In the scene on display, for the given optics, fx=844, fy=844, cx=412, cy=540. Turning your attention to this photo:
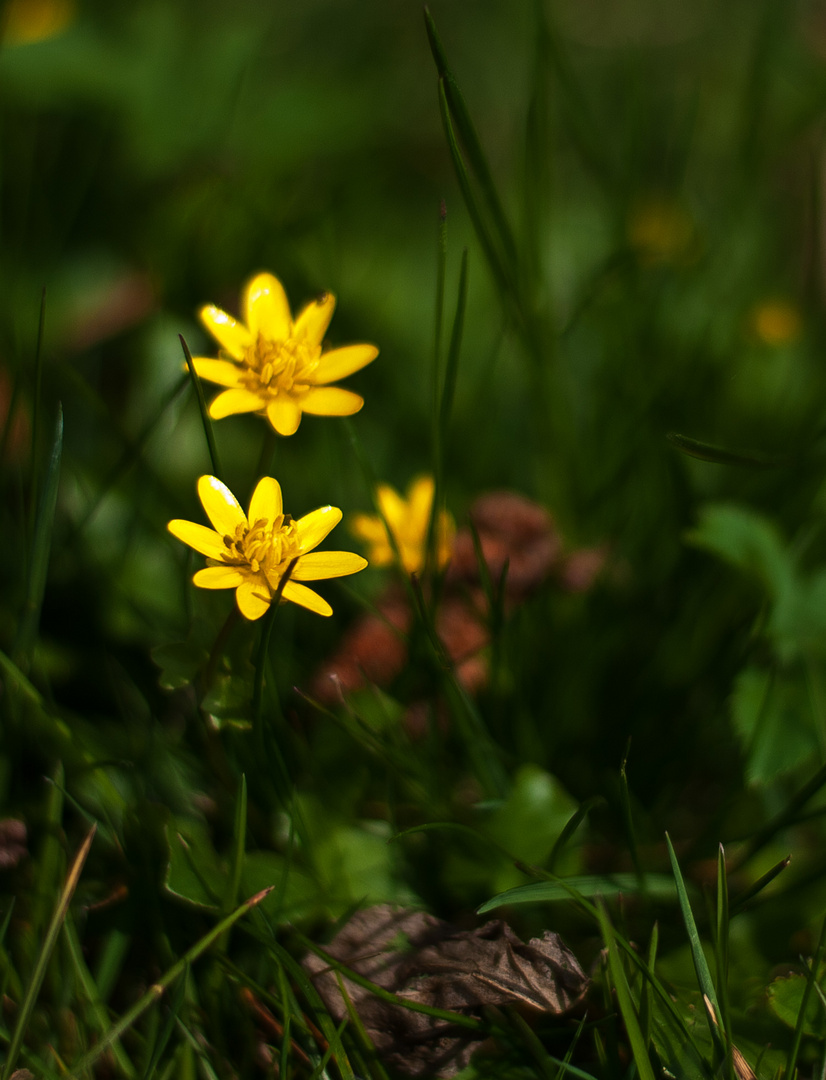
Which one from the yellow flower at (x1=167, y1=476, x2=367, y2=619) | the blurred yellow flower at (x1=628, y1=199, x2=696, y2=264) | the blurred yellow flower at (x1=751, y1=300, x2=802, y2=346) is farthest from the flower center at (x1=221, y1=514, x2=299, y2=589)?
the blurred yellow flower at (x1=751, y1=300, x2=802, y2=346)

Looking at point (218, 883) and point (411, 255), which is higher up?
point (411, 255)

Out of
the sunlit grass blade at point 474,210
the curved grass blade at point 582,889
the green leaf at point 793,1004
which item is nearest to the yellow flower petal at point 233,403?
the sunlit grass blade at point 474,210

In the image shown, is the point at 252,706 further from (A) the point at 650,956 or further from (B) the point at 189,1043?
(A) the point at 650,956

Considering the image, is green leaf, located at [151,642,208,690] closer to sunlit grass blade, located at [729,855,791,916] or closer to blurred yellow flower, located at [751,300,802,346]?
sunlit grass blade, located at [729,855,791,916]

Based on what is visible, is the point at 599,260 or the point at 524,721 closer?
the point at 524,721

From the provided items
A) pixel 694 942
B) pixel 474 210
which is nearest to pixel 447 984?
pixel 694 942

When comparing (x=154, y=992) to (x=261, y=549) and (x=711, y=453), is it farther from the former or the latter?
(x=711, y=453)

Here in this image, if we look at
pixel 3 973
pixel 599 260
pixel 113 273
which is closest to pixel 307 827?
pixel 3 973
